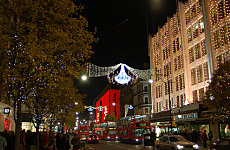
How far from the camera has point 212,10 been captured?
34094 mm

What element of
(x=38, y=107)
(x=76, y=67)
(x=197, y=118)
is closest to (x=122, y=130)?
(x=197, y=118)

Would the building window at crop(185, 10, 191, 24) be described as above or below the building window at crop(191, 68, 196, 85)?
above

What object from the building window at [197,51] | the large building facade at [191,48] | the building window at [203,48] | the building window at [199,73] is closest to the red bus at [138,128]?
the large building facade at [191,48]

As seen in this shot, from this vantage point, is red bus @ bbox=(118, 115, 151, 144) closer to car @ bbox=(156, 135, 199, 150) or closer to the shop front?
car @ bbox=(156, 135, 199, 150)

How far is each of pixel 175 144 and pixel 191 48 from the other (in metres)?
26.6

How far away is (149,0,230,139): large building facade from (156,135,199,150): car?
13753 millimetres

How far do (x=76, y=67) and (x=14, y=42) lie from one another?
12.9 ft

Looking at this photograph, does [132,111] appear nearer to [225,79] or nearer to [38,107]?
[225,79]

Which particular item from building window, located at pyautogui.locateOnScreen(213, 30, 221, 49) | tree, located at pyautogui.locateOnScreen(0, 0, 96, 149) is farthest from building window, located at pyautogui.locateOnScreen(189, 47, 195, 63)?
tree, located at pyautogui.locateOnScreen(0, 0, 96, 149)

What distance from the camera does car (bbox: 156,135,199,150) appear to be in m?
16.7

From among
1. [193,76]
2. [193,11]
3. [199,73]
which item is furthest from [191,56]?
[193,11]

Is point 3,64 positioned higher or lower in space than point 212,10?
lower

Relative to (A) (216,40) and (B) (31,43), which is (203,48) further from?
(B) (31,43)

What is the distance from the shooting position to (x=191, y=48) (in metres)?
40.5
